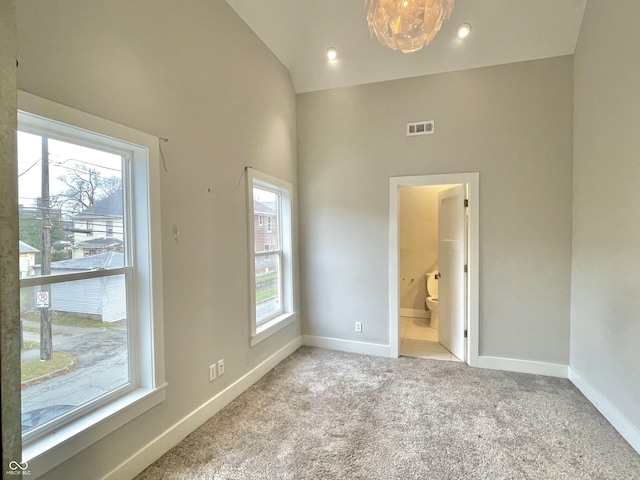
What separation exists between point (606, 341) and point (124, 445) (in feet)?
11.3

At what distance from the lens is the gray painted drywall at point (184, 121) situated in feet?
5.10

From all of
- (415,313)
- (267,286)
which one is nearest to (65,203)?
(267,286)

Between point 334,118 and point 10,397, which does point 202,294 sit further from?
point 334,118

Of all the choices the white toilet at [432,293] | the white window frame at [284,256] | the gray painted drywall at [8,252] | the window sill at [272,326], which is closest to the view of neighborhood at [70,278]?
the gray painted drywall at [8,252]

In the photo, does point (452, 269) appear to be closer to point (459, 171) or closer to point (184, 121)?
point (459, 171)

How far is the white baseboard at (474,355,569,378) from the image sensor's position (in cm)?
318

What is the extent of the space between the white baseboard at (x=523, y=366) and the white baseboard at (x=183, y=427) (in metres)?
2.28

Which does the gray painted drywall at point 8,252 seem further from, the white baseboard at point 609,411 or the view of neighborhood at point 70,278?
the white baseboard at point 609,411

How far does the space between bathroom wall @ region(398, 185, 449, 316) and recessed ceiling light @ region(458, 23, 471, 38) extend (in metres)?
2.51

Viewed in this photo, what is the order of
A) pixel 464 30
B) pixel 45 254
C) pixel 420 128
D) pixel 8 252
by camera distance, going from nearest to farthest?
pixel 8 252 → pixel 45 254 → pixel 464 30 → pixel 420 128

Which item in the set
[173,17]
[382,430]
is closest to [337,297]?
[382,430]

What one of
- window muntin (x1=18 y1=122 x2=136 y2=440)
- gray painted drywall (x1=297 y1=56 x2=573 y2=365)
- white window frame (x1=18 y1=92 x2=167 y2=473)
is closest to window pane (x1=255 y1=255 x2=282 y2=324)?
gray painted drywall (x1=297 y1=56 x2=573 y2=365)

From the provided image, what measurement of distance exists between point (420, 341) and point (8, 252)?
4.27 meters

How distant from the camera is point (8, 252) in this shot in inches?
30.6
